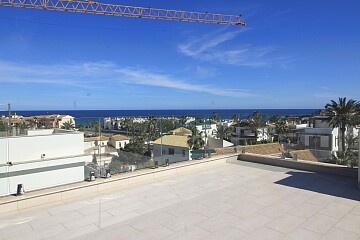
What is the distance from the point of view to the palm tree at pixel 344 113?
26.0 m

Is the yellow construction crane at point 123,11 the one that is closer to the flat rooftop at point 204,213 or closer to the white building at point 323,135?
the white building at point 323,135

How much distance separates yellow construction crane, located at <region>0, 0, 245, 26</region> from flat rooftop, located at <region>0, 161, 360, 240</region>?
33162 millimetres

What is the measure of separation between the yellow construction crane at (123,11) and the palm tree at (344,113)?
20.5m

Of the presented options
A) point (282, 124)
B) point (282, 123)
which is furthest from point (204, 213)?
point (282, 124)

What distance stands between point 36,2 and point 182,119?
100 feet

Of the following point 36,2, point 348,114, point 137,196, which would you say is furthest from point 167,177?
point 36,2

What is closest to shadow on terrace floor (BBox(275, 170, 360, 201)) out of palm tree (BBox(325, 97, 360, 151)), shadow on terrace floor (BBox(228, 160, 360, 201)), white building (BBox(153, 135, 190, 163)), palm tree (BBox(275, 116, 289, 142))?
shadow on terrace floor (BBox(228, 160, 360, 201))

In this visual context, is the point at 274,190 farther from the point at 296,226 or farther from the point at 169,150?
the point at 169,150

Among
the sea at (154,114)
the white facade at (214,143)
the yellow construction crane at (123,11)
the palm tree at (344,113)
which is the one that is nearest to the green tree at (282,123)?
the sea at (154,114)

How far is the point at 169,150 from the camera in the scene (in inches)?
372

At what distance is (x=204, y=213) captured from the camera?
414 cm

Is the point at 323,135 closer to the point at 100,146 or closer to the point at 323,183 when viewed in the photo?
the point at 323,183

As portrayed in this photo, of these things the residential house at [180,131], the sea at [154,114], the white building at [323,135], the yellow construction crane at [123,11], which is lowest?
the white building at [323,135]

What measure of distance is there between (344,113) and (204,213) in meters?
26.7
